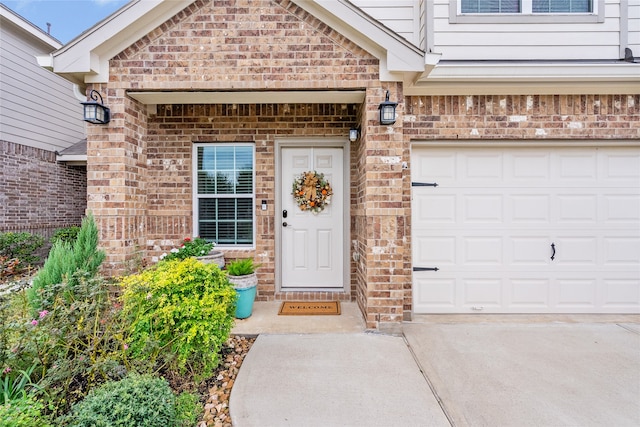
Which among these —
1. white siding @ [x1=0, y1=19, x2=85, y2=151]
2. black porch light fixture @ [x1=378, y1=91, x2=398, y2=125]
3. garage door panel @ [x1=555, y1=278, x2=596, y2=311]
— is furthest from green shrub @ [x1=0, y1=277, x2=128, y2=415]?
white siding @ [x1=0, y1=19, x2=85, y2=151]

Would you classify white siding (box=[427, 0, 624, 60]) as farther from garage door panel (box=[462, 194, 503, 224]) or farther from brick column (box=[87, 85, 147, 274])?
brick column (box=[87, 85, 147, 274])

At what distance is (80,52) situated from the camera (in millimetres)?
3426

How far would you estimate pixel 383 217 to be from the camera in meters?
3.57

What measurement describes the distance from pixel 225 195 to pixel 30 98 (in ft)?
19.4

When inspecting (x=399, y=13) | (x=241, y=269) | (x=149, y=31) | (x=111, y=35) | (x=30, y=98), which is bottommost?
(x=241, y=269)

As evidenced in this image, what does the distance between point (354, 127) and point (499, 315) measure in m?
3.19

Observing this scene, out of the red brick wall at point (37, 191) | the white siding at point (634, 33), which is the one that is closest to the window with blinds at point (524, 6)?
the white siding at point (634, 33)

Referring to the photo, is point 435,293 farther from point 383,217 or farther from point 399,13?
point 399,13

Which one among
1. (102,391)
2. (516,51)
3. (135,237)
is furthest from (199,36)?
(516,51)

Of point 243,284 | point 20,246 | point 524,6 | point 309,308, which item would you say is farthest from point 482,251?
point 20,246

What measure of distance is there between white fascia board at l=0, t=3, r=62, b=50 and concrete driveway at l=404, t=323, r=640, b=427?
9273mm

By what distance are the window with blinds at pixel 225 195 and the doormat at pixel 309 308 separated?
107 centimetres

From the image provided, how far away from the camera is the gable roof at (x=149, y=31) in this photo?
340 centimetres

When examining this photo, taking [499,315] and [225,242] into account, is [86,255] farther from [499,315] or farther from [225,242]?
[499,315]
